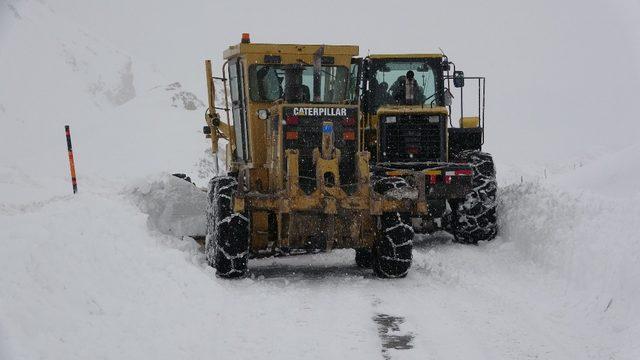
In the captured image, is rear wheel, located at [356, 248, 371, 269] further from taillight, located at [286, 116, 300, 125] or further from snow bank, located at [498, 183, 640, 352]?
snow bank, located at [498, 183, 640, 352]

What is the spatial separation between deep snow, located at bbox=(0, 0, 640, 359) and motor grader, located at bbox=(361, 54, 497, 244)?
0.47 metres

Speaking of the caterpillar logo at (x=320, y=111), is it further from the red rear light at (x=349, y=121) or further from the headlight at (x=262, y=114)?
the headlight at (x=262, y=114)

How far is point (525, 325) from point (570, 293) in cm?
134

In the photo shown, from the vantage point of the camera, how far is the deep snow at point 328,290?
6176mm

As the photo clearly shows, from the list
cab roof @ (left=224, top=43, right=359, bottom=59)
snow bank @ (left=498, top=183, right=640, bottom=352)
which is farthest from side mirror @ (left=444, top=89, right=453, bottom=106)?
cab roof @ (left=224, top=43, right=359, bottom=59)

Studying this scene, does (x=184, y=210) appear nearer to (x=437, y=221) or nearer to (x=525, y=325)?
(x=437, y=221)

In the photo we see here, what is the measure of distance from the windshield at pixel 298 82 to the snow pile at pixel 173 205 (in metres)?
2.41

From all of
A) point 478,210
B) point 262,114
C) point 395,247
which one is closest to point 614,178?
point 478,210

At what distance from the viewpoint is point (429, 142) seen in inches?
512

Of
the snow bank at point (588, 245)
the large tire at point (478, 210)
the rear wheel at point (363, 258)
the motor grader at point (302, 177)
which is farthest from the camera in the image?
the large tire at point (478, 210)

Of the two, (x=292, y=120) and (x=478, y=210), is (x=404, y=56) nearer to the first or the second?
(x=478, y=210)

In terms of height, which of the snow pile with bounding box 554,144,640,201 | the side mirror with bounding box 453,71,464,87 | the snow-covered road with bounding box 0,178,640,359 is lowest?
the snow-covered road with bounding box 0,178,640,359

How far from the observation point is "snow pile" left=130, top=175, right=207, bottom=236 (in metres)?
12.3

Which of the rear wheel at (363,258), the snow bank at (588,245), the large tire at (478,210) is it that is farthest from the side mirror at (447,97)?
the rear wheel at (363,258)
